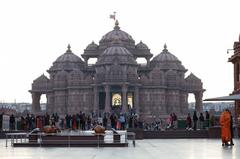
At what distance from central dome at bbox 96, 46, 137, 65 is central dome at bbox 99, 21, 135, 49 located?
7.76 m

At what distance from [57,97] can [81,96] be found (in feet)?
21.4

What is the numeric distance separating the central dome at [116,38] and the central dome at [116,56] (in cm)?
776

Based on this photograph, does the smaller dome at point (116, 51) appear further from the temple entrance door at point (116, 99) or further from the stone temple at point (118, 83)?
the temple entrance door at point (116, 99)

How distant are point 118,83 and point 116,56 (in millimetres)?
6934

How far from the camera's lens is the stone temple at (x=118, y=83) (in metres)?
120

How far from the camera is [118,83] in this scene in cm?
11738

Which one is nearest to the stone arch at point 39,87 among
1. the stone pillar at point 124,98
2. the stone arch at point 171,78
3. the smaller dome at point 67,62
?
the smaller dome at point 67,62

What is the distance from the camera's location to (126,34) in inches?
5423

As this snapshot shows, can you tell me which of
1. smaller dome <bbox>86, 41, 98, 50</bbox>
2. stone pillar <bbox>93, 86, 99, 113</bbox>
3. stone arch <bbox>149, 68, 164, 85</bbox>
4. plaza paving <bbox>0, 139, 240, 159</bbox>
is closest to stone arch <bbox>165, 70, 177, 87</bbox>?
stone arch <bbox>149, 68, 164, 85</bbox>

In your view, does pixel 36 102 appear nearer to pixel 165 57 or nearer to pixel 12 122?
pixel 165 57

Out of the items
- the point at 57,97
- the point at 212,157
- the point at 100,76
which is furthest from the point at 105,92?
the point at 212,157

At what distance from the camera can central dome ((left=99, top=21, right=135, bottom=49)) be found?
135 m

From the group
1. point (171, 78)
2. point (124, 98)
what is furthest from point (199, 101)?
point (124, 98)

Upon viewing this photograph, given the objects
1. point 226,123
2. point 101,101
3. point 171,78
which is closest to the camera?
point 226,123
